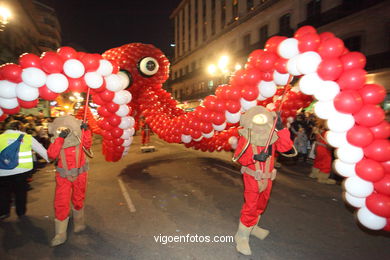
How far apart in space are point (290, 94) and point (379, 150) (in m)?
3.01

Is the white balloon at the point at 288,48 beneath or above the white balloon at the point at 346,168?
above

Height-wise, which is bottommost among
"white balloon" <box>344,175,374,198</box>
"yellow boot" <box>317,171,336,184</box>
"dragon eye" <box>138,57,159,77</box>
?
"yellow boot" <box>317,171,336,184</box>

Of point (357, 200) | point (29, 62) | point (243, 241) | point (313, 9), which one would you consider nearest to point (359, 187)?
point (357, 200)

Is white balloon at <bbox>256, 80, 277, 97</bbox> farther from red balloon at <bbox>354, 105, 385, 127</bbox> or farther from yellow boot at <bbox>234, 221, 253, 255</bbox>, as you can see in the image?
yellow boot at <bbox>234, 221, 253, 255</bbox>

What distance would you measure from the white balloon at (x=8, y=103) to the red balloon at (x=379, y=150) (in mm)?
4941

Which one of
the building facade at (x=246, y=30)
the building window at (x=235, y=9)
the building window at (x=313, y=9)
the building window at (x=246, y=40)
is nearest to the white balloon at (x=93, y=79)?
the building facade at (x=246, y=30)

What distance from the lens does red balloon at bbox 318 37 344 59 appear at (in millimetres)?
2742

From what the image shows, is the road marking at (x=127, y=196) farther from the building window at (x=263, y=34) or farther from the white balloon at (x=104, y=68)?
the building window at (x=263, y=34)

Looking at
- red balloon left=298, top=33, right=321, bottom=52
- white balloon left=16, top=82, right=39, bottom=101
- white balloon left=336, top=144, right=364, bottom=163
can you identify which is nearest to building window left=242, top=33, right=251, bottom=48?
red balloon left=298, top=33, right=321, bottom=52

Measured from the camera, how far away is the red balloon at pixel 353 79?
2.60 meters

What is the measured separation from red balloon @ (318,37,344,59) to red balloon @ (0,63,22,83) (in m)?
4.26

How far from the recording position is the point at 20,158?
3.59 metres

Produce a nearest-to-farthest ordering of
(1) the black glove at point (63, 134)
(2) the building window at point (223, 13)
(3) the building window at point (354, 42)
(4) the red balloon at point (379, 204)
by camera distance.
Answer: (4) the red balloon at point (379, 204)
(1) the black glove at point (63, 134)
(3) the building window at point (354, 42)
(2) the building window at point (223, 13)

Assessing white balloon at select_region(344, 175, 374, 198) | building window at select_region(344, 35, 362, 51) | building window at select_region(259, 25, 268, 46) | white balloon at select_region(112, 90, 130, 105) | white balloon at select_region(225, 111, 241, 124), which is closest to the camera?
white balloon at select_region(344, 175, 374, 198)
